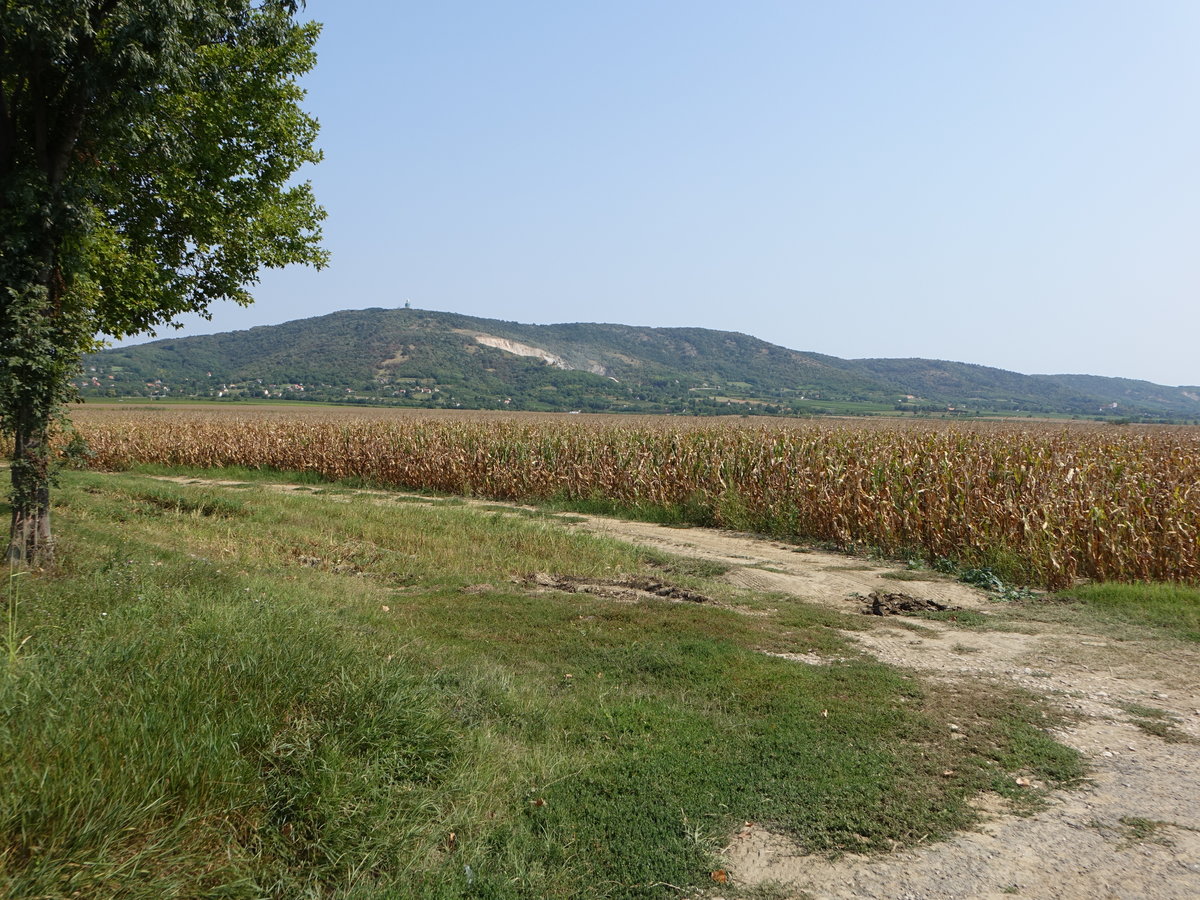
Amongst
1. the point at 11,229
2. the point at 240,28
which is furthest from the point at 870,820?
the point at 240,28

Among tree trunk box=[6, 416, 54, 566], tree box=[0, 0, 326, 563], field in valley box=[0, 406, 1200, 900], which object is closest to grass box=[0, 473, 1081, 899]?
field in valley box=[0, 406, 1200, 900]

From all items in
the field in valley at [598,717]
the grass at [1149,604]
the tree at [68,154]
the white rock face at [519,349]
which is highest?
the white rock face at [519,349]

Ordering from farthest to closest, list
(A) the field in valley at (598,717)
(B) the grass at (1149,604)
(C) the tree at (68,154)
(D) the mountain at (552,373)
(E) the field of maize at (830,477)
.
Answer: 1. (D) the mountain at (552,373)
2. (E) the field of maize at (830,477)
3. (B) the grass at (1149,604)
4. (C) the tree at (68,154)
5. (A) the field in valley at (598,717)

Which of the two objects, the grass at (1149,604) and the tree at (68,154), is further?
the grass at (1149,604)

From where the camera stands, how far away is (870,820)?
4.23 meters

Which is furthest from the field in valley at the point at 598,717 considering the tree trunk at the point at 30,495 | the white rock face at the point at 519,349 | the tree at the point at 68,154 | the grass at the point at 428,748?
the white rock face at the point at 519,349

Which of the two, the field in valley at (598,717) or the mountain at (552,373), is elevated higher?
the mountain at (552,373)

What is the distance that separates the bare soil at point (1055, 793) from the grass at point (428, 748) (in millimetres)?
203

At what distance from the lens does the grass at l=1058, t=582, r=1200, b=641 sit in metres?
8.51

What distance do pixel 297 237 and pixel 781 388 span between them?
136936 millimetres

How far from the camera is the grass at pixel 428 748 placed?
11.3 feet

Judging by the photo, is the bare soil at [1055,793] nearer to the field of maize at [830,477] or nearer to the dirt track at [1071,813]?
the dirt track at [1071,813]

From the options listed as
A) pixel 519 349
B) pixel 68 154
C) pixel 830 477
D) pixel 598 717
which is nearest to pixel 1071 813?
pixel 598 717

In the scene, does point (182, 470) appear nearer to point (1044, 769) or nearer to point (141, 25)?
point (141, 25)
